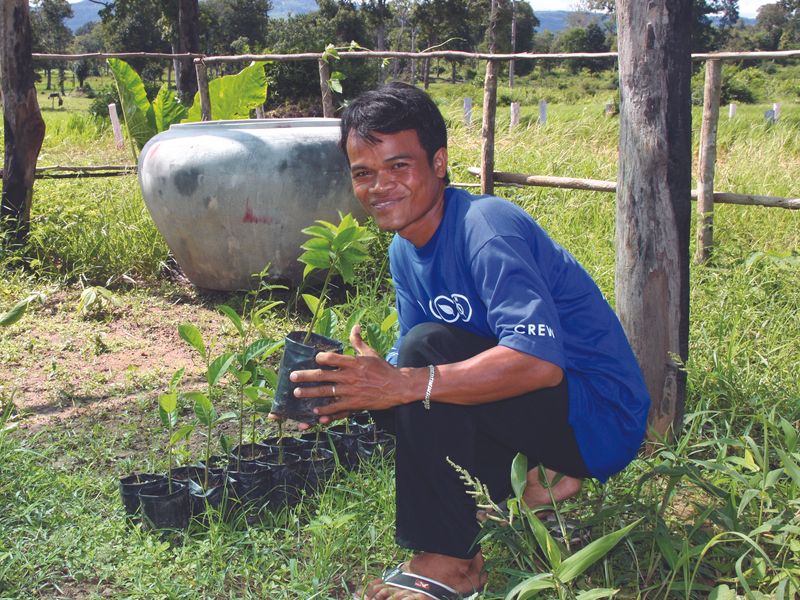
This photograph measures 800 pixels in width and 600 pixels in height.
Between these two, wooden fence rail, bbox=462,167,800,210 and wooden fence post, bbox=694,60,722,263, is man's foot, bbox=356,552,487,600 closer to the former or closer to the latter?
wooden fence rail, bbox=462,167,800,210

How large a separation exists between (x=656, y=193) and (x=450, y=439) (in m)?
1.20

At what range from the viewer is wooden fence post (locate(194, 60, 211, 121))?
21.5 ft

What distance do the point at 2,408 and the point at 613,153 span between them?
582 cm

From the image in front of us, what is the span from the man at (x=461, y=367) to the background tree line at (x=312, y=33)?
1240 centimetres

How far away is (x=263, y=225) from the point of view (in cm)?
475

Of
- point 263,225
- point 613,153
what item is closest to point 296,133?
point 263,225

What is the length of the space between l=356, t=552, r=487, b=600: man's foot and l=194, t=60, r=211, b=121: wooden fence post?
17.2 feet

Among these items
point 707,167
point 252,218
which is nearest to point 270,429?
point 252,218

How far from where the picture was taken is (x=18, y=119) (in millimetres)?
5641

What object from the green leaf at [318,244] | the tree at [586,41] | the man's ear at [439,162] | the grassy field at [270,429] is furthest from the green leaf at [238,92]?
the tree at [586,41]

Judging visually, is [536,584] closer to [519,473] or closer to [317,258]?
[519,473]

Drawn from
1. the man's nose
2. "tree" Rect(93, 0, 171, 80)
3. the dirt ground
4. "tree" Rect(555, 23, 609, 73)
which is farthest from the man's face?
"tree" Rect(555, 23, 609, 73)

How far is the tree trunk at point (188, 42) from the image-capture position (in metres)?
15.1

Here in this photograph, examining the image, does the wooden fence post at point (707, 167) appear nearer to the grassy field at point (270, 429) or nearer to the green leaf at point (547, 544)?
the grassy field at point (270, 429)
